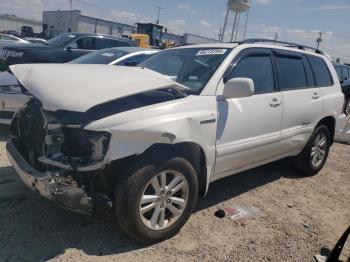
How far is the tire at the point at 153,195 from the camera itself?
285 centimetres

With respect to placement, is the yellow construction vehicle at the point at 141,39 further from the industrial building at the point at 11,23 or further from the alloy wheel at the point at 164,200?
the industrial building at the point at 11,23

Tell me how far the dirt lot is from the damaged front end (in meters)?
0.51

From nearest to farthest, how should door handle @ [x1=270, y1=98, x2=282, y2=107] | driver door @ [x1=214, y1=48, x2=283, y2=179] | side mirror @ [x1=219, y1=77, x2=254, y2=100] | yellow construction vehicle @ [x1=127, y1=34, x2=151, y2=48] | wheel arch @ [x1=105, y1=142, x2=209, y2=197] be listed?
1. wheel arch @ [x1=105, y1=142, x2=209, y2=197]
2. side mirror @ [x1=219, y1=77, x2=254, y2=100]
3. driver door @ [x1=214, y1=48, x2=283, y2=179]
4. door handle @ [x1=270, y1=98, x2=282, y2=107]
5. yellow construction vehicle @ [x1=127, y1=34, x2=151, y2=48]

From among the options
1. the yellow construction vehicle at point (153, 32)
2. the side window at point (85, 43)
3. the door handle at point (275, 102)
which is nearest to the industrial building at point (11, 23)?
the yellow construction vehicle at point (153, 32)

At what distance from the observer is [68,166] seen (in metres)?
2.72

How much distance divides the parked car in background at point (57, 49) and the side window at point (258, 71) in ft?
23.6

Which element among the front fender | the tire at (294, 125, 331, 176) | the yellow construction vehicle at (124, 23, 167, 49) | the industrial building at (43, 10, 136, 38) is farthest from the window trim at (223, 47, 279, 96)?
the industrial building at (43, 10, 136, 38)

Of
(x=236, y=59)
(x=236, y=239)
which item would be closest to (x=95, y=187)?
(x=236, y=239)

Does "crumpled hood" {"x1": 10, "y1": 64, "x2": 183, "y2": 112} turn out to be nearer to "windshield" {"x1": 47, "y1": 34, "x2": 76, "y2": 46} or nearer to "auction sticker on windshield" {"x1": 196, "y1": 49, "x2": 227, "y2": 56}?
"auction sticker on windshield" {"x1": 196, "y1": 49, "x2": 227, "y2": 56}

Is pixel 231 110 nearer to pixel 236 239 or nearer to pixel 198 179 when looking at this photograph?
pixel 198 179

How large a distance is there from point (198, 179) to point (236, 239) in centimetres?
67

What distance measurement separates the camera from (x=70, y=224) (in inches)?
133

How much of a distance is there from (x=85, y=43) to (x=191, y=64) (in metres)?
7.77

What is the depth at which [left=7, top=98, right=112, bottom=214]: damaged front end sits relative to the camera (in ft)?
8.91
